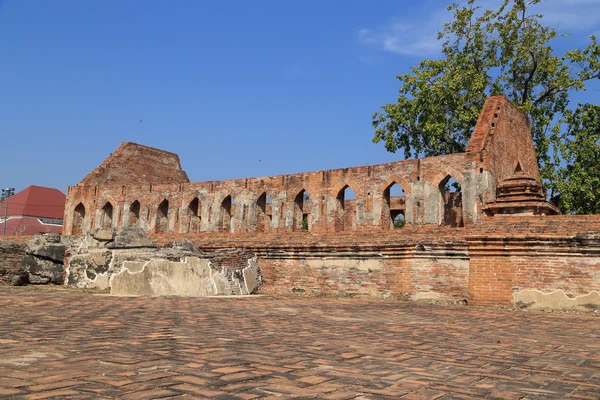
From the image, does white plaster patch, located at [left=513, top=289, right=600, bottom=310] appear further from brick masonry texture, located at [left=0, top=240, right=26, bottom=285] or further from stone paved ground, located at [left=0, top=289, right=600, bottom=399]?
brick masonry texture, located at [left=0, top=240, right=26, bottom=285]

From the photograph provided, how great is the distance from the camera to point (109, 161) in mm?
26984

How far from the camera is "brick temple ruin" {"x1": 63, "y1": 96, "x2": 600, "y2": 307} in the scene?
882cm

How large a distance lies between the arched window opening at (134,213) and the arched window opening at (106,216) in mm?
1549

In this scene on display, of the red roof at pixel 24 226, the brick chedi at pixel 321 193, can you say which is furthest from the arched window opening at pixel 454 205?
the red roof at pixel 24 226

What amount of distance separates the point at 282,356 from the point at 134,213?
21.9 meters

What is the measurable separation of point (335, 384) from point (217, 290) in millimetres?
8407

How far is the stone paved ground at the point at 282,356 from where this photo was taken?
9.48ft

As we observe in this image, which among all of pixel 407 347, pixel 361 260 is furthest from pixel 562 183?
pixel 407 347

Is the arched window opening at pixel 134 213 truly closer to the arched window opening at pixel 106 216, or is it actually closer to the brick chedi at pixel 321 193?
the brick chedi at pixel 321 193

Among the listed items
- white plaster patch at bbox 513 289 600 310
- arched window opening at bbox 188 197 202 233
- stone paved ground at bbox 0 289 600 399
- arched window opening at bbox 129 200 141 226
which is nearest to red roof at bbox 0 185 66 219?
arched window opening at bbox 129 200 141 226

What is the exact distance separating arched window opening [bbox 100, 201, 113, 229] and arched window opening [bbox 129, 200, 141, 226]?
1549 millimetres

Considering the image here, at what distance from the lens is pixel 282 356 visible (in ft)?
12.7

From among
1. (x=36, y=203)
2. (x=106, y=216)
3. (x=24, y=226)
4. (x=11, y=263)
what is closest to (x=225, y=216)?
(x=106, y=216)

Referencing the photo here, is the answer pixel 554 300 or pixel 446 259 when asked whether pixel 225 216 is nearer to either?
pixel 446 259
